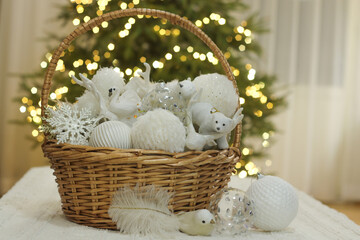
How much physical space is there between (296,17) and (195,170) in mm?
2318

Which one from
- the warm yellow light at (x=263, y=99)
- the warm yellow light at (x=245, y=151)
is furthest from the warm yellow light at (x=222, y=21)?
the warm yellow light at (x=245, y=151)

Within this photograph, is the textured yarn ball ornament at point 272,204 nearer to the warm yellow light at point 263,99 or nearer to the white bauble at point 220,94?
the white bauble at point 220,94

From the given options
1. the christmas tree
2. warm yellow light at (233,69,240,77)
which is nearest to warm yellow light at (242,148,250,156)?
the christmas tree

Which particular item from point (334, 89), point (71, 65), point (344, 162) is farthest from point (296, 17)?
point (71, 65)

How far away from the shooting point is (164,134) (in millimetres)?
871

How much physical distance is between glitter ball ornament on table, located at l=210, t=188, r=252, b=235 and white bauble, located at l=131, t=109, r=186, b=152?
0.13 metres

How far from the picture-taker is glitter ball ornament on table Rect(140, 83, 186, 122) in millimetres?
973

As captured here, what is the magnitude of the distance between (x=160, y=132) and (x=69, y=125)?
0.20 meters

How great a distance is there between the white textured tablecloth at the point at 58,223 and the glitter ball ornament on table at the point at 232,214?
2cm

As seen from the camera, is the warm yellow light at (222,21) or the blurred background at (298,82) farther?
the blurred background at (298,82)

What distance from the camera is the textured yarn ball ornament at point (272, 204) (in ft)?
3.02

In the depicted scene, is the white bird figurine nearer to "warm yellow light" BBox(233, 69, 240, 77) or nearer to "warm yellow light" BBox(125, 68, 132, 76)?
"warm yellow light" BBox(125, 68, 132, 76)

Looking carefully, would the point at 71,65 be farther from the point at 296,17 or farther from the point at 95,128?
the point at 296,17

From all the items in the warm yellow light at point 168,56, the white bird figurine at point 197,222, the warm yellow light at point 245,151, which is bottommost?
the warm yellow light at point 245,151
